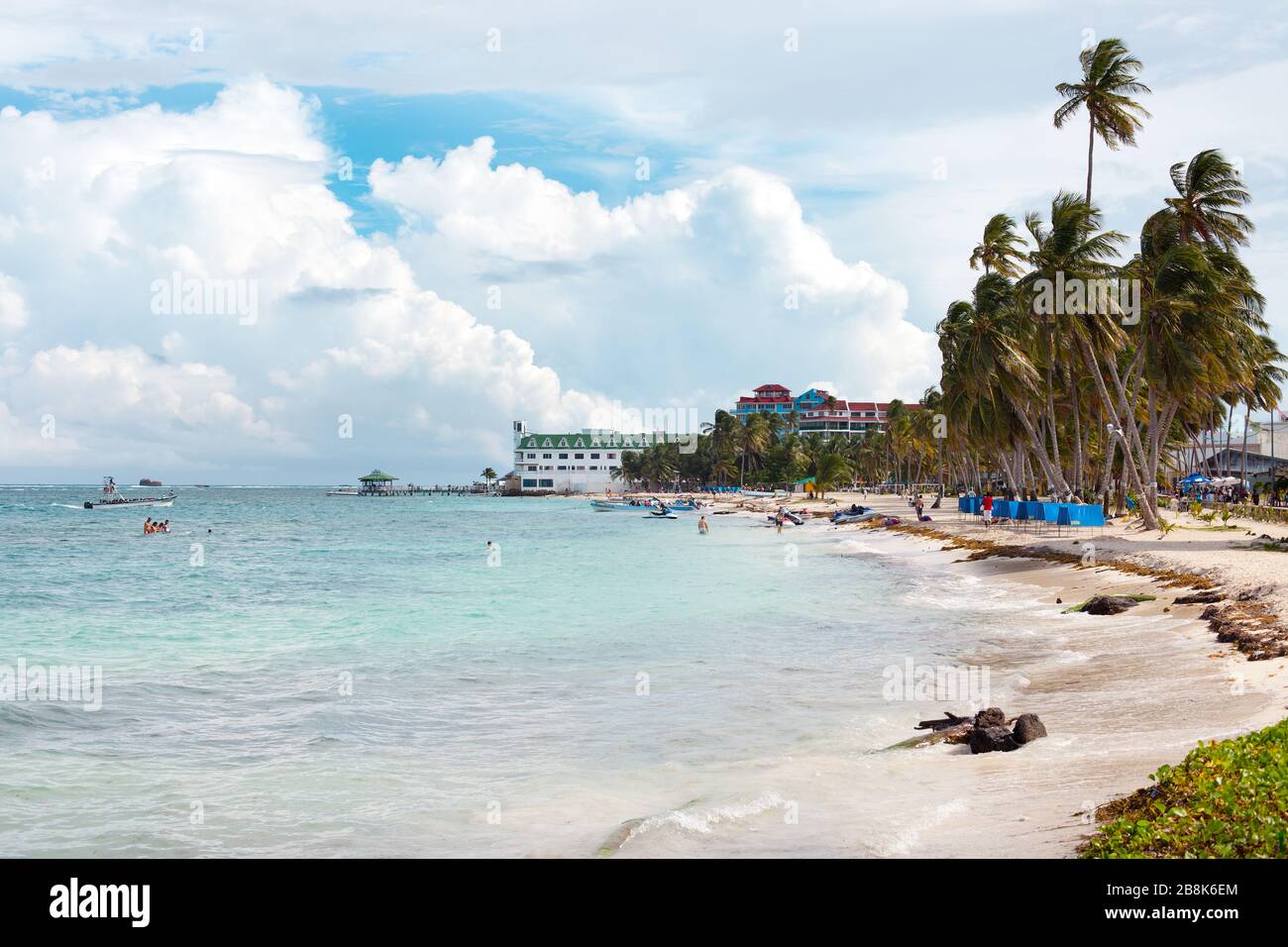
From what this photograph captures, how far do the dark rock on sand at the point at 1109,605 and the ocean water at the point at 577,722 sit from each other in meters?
0.66

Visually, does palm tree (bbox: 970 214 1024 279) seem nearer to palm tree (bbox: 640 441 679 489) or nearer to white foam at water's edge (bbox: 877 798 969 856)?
white foam at water's edge (bbox: 877 798 969 856)

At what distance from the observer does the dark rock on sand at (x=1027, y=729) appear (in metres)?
11.0

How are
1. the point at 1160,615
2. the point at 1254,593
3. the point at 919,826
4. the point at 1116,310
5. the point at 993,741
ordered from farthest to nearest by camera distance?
the point at 1116,310 < the point at 1160,615 < the point at 1254,593 < the point at 993,741 < the point at 919,826

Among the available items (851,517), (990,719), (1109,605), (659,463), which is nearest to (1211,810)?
(990,719)

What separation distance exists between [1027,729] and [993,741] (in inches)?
17.8

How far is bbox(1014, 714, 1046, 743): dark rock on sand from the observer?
11.0 m

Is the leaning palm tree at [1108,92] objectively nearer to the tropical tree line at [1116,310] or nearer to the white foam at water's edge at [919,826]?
the tropical tree line at [1116,310]

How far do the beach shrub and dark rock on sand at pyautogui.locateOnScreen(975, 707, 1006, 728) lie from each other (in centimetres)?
368

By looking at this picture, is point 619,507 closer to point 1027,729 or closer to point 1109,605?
point 1109,605

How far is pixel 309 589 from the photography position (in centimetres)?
3597

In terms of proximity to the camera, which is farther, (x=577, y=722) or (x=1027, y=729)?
(x=577, y=722)

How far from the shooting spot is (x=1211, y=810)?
6.51 meters

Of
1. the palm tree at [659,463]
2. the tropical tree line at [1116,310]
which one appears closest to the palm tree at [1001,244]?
the tropical tree line at [1116,310]
